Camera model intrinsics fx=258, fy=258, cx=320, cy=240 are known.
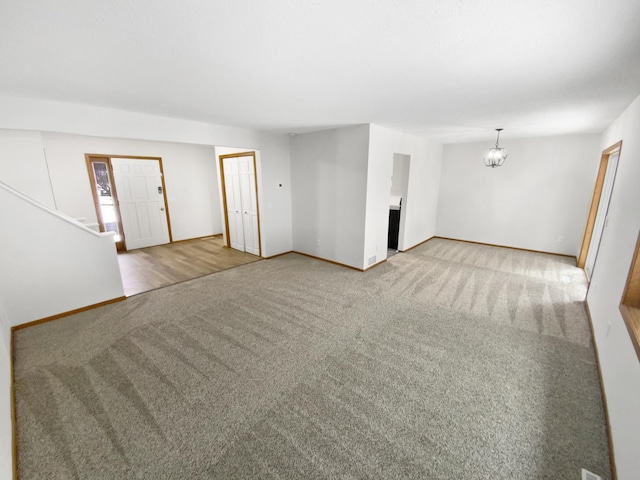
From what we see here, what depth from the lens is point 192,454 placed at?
1557 mm

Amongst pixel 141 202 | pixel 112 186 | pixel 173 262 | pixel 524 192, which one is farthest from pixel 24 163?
pixel 524 192

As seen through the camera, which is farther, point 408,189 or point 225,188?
point 225,188

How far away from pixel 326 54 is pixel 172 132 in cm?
288

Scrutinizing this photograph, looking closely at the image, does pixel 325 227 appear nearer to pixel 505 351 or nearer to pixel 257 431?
pixel 505 351

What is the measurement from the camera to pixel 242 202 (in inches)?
213

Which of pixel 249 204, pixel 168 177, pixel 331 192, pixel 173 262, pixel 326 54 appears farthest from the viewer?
pixel 168 177

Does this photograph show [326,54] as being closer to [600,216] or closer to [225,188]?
[225,188]

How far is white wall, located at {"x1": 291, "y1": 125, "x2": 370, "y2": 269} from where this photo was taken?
13.8 feet

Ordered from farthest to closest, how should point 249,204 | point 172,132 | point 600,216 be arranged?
1. point 249,204
2. point 600,216
3. point 172,132

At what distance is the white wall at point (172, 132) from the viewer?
2688 millimetres

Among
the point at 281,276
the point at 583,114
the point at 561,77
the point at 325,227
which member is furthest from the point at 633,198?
the point at 281,276

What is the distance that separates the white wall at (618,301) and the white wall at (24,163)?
5.41m

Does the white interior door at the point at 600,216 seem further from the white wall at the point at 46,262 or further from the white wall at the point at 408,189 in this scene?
the white wall at the point at 46,262

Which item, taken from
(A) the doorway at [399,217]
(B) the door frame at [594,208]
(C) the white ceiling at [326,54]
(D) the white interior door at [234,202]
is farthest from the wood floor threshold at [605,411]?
(D) the white interior door at [234,202]
